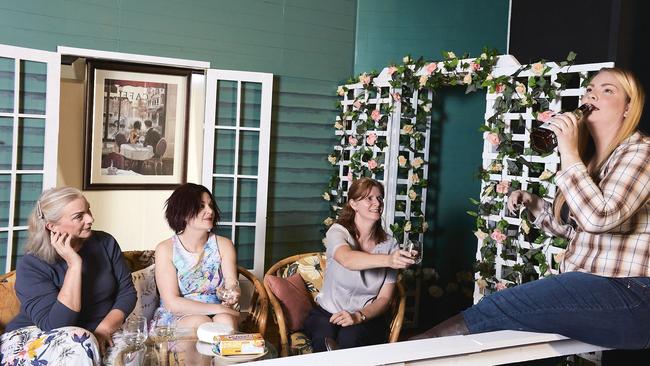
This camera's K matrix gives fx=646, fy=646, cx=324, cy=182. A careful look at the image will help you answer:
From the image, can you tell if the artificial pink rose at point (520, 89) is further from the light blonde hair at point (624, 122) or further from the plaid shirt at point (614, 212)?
the plaid shirt at point (614, 212)

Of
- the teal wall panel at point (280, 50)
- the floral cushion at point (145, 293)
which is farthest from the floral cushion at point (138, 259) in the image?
the teal wall panel at point (280, 50)

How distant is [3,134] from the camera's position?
4.57m

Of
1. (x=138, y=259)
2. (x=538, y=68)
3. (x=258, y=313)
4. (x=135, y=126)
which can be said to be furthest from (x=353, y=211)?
(x=135, y=126)

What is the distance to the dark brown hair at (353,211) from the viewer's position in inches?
135

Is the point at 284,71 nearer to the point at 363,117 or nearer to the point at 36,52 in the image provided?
the point at 363,117

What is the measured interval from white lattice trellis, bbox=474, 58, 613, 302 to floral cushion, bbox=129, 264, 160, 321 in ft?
6.97

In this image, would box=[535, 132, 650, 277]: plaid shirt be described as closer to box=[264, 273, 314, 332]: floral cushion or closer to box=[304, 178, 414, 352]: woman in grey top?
box=[304, 178, 414, 352]: woman in grey top

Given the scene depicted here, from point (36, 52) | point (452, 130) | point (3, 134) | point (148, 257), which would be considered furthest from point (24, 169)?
point (452, 130)

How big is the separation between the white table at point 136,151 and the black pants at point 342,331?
11.3ft

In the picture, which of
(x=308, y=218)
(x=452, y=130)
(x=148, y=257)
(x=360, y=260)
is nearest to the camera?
(x=360, y=260)

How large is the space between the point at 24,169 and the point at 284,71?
7.52 ft

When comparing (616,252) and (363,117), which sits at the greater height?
(363,117)

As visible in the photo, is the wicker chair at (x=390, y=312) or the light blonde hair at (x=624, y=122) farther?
the wicker chair at (x=390, y=312)

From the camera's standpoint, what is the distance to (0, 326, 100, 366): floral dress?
2.50 m
